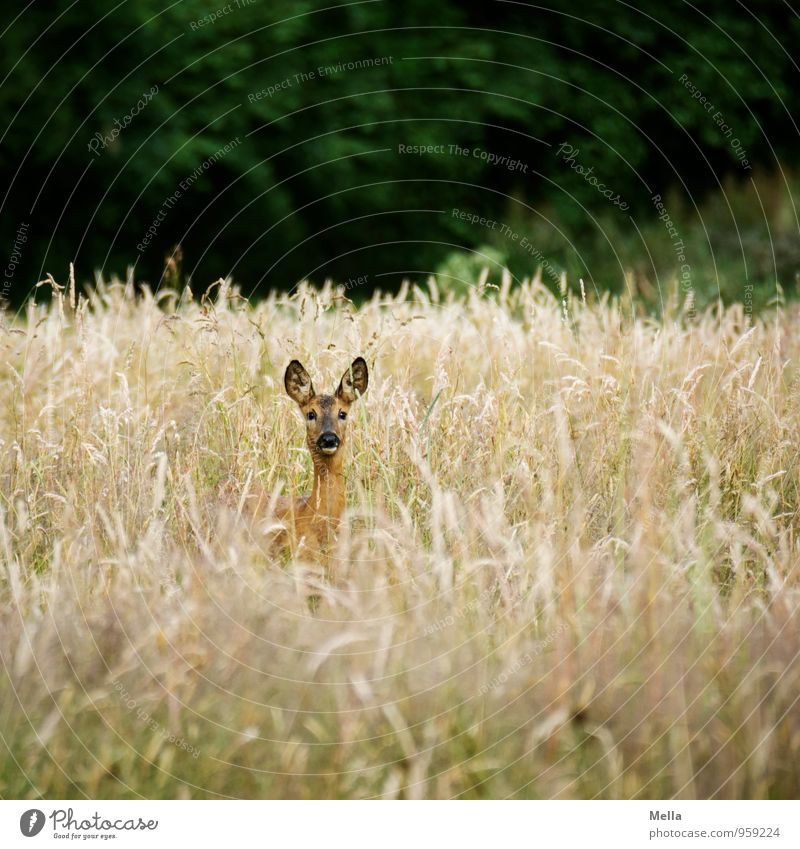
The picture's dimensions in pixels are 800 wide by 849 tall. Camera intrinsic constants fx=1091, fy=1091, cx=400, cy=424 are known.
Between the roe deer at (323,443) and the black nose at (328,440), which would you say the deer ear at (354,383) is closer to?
the roe deer at (323,443)

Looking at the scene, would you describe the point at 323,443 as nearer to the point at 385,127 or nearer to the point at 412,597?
the point at 412,597

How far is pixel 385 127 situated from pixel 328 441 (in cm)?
836

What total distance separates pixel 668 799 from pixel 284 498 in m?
2.12

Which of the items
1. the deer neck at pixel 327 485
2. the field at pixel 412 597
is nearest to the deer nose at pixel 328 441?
the deer neck at pixel 327 485

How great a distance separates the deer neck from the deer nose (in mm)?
119

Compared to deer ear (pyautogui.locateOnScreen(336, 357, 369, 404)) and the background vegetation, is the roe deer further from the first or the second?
the background vegetation

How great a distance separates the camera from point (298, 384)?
13.0 feet

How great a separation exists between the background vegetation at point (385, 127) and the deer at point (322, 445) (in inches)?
224

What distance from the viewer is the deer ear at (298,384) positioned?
153 inches

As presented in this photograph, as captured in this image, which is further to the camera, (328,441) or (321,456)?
(321,456)

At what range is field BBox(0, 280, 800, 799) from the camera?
2.72 meters

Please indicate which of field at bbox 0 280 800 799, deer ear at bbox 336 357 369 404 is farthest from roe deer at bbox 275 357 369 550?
field at bbox 0 280 800 799

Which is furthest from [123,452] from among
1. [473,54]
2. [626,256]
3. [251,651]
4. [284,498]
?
[626,256]

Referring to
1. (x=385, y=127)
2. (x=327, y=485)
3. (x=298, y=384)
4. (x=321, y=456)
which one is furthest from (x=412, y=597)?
(x=385, y=127)
